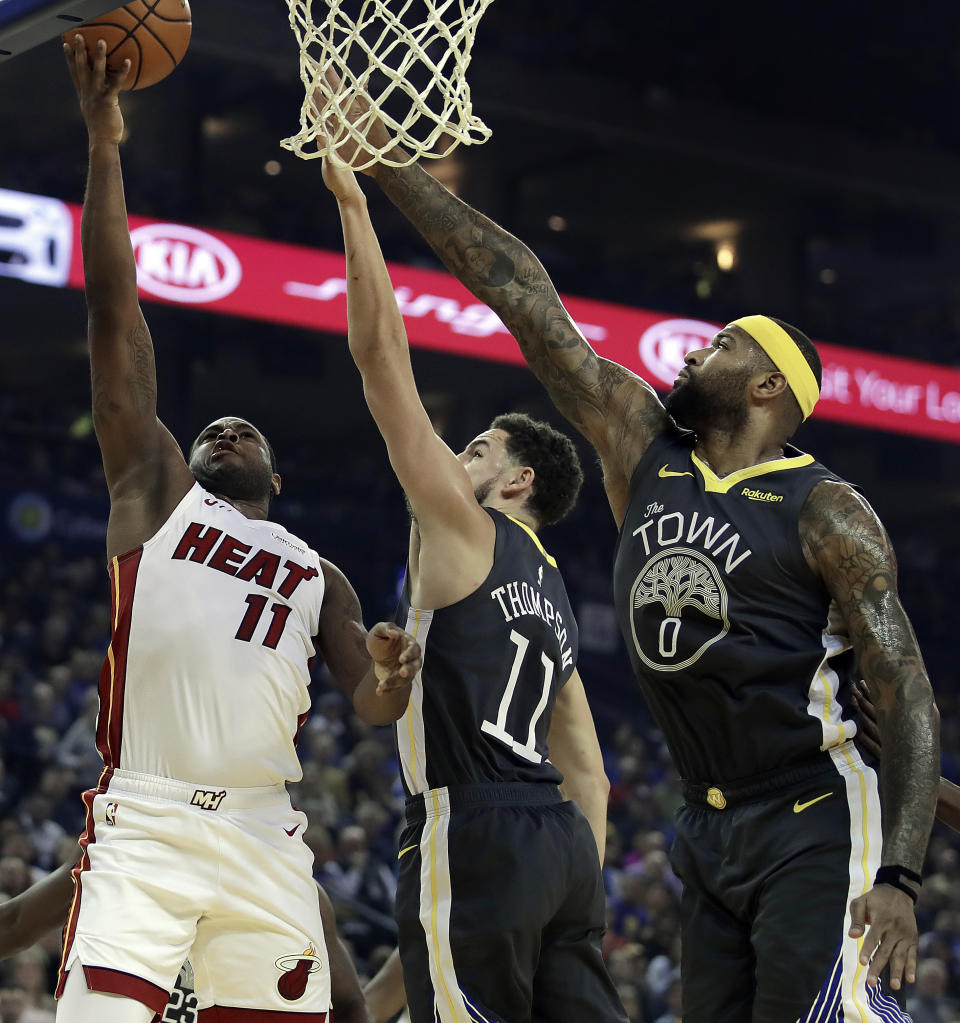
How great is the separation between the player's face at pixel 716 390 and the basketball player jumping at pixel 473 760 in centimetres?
58

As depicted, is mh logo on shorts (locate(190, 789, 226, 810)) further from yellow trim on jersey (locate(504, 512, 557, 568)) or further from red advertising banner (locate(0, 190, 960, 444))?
red advertising banner (locate(0, 190, 960, 444))

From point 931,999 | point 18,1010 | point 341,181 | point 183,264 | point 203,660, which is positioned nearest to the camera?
point 203,660

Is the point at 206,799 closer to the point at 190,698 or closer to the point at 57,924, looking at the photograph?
the point at 190,698

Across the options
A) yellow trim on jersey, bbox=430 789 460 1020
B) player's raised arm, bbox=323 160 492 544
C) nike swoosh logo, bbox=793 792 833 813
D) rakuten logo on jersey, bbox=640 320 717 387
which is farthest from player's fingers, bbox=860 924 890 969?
rakuten logo on jersey, bbox=640 320 717 387

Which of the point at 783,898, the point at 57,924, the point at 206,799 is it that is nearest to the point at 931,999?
the point at 57,924

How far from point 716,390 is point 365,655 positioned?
3.67 feet

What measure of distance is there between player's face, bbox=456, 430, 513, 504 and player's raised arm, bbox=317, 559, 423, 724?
1.56ft

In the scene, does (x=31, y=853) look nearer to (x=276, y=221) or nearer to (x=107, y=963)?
(x=107, y=963)

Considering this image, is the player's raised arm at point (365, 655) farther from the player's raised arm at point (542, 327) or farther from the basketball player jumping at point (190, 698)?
the player's raised arm at point (542, 327)

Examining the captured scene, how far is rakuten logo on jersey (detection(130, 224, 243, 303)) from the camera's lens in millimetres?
14328

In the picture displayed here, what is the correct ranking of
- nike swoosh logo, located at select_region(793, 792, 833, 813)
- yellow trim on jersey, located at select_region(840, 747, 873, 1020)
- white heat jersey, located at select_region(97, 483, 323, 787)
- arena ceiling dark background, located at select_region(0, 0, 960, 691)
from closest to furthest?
yellow trim on jersey, located at select_region(840, 747, 873, 1020), nike swoosh logo, located at select_region(793, 792, 833, 813), white heat jersey, located at select_region(97, 483, 323, 787), arena ceiling dark background, located at select_region(0, 0, 960, 691)

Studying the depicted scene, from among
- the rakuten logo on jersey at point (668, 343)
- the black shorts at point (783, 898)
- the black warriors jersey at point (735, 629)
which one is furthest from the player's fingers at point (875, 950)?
the rakuten logo on jersey at point (668, 343)

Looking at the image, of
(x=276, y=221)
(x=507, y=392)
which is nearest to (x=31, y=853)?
(x=276, y=221)

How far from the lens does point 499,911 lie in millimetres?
3354
